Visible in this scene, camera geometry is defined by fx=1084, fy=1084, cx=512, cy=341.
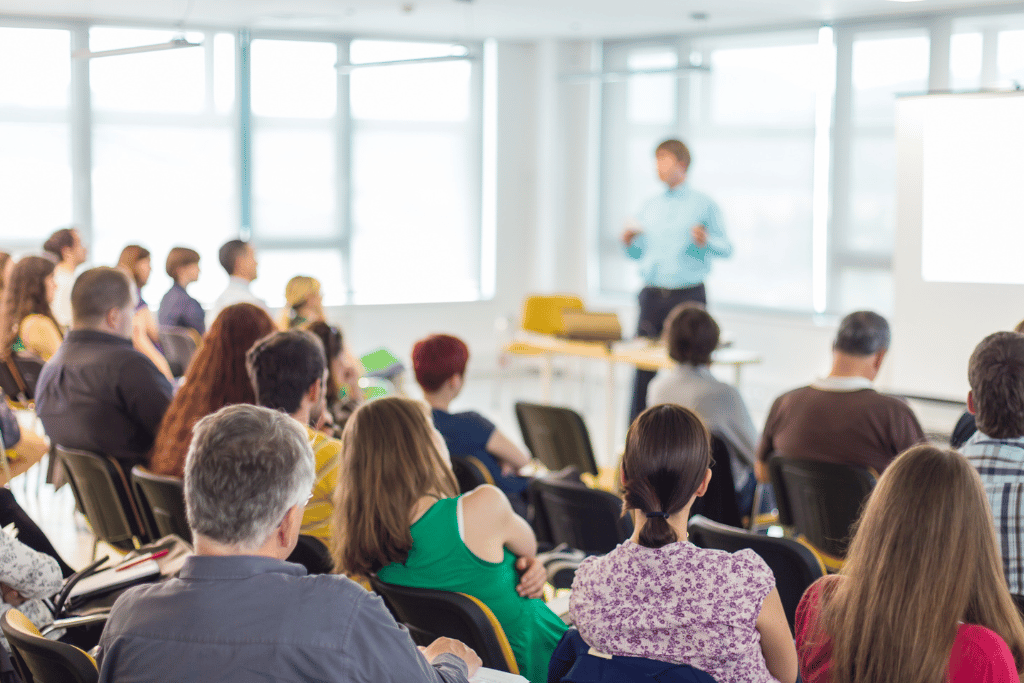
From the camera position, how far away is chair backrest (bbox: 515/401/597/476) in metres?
4.48

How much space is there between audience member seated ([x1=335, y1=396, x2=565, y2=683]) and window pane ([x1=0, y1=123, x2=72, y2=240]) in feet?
22.5

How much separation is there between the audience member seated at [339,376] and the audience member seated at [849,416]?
5.18 ft

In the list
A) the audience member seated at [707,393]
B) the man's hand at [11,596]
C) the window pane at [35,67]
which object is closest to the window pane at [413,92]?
the window pane at [35,67]

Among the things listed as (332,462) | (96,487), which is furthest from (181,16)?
(332,462)

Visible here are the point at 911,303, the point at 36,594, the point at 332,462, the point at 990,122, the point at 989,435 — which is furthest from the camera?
the point at 911,303

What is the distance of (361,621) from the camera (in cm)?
155

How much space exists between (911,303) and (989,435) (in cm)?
444

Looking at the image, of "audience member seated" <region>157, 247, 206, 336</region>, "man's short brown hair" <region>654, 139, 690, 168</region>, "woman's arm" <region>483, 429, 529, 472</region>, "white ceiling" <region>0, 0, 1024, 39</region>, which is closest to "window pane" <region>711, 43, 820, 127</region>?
"white ceiling" <region>0, 0, 1024, 39</region>

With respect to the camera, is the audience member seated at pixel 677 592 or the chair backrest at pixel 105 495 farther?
the chair backrest at pixel 105 495

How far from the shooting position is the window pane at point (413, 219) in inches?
382

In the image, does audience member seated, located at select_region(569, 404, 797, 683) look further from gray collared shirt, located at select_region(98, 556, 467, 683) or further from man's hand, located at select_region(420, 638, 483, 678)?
gray collared shirt, located at select_region(98, 556, 467, 683)

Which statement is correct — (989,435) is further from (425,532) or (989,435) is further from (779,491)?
(425,532)

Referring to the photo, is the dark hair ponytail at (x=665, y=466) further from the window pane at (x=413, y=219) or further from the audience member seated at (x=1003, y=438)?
the window pane at (x=413, y=219)

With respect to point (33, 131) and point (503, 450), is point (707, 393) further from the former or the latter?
point (33, 131)
